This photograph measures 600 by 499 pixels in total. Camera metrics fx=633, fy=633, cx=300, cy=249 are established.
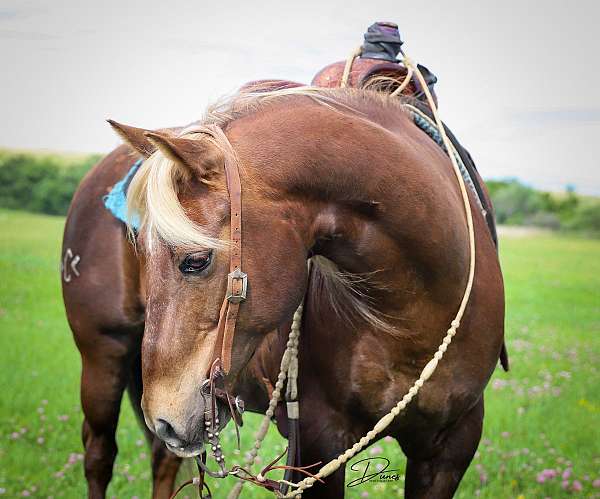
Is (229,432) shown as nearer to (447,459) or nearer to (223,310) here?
(447,459)

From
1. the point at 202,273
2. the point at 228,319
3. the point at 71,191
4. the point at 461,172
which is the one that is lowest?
the point at 71,191

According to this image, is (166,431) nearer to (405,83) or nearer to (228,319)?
(228,319)

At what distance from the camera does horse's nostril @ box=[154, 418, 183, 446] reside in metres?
1.56

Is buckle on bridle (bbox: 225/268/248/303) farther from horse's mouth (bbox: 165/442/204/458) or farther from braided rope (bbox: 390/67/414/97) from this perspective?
braided rope (bbox: 390/67/414/97)

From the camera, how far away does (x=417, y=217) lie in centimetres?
177

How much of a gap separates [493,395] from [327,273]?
3.52 m

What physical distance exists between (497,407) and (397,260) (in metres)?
3.29

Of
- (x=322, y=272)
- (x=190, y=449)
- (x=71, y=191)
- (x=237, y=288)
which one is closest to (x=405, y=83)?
(x=322, y=272)

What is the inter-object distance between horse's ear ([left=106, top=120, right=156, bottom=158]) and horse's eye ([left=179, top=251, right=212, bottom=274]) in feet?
1.15

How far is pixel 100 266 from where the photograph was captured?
296 centimetres

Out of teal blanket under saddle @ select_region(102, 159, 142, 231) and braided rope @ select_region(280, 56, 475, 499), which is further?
teal blanket under saddle @ select_region(102, 159, 142, 231)

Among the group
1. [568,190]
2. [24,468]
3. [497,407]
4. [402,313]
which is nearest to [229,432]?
[24,468]

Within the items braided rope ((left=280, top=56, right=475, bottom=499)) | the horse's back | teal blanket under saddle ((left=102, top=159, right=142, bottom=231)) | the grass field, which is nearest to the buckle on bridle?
braided rope ((left=280, top=56, right=475, bottom=499))

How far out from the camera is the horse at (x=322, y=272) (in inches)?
59.6
